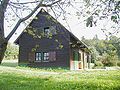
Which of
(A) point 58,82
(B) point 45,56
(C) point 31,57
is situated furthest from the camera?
(C) point 31,57

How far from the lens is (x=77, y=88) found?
13.0 meters

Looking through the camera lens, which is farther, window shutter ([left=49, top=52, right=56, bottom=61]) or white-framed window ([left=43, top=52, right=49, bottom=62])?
white-framed window ([left=43, top=52, right=49, bottom=62])

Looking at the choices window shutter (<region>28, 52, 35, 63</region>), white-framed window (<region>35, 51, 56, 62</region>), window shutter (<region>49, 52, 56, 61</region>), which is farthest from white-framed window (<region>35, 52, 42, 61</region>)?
window shutter (<region>49, 52, 56, 61</region>)

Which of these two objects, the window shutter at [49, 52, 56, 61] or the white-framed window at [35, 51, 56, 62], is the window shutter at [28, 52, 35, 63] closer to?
the white-framed window at [35, 51, 56, 62]

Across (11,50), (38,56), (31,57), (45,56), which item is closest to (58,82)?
(45,56)

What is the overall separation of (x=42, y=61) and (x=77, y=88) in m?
25.8

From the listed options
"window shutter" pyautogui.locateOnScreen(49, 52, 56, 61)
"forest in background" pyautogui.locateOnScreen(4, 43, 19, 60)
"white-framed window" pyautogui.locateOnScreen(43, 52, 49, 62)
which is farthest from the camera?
"white-framed window" pyautogui.locateOnScreen(43, 52, 49, 62)

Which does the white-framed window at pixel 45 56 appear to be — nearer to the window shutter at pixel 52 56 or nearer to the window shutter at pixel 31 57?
the window shutter at pixel 52 56

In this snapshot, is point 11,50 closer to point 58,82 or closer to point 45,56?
point 45,56

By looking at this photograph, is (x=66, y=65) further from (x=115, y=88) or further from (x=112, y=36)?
(x=112, y=36)

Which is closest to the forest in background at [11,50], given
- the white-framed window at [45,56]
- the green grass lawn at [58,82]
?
the white-framed window at [45,56]

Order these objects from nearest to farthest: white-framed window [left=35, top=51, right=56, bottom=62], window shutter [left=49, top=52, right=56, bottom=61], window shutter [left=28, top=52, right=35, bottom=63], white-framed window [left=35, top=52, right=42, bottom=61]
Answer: window shutter [left=49, top=52, right=56, bottom=61], white-framed window [left=35, top=51, right=56, bottom=62], white-framed window [left=35, top=52, right=42, bottom=61], window shutter [left=28, top=52, right=35, bottom=63]

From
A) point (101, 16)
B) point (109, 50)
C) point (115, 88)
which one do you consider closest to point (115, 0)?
point (101, 16)

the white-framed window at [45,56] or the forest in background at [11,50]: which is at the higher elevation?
the forest in background at [11,50]
